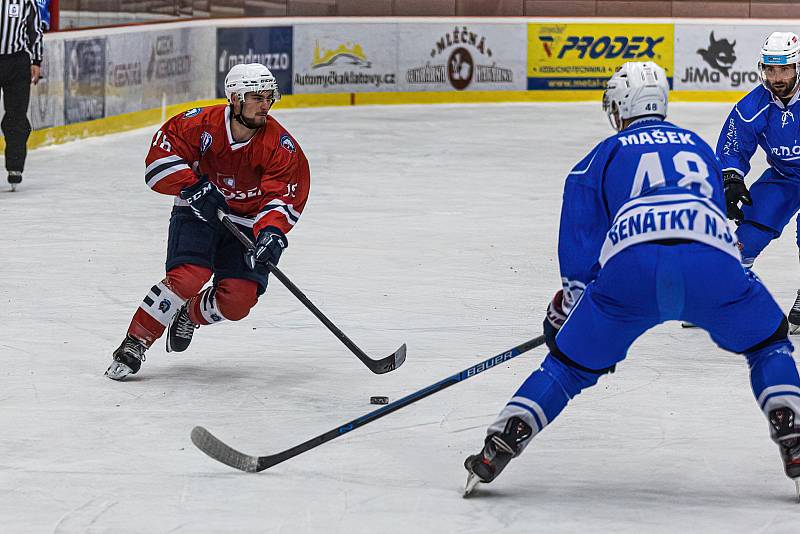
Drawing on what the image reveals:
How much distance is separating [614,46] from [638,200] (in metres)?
13.1

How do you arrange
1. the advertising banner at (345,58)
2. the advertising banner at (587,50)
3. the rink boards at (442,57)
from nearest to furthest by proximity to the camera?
the rink boards at (442,57) < the advertising banner at (345,58) < the advertising banner at (587,50)

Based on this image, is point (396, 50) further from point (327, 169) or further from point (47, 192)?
point (47, 192)

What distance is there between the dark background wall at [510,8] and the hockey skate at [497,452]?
37.0 feet

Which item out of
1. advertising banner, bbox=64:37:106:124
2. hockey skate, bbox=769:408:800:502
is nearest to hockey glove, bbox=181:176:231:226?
hockey skate, bbox=769:408:800:502

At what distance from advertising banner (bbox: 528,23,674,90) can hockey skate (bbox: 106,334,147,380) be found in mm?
11641

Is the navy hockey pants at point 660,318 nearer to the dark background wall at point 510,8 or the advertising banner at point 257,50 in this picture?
the advertising banner at point 257,50

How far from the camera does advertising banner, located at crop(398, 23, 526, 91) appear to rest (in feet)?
50.7

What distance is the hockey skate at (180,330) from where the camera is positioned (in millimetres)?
4883

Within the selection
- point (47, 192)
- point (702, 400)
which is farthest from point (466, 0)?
point (702, 400)

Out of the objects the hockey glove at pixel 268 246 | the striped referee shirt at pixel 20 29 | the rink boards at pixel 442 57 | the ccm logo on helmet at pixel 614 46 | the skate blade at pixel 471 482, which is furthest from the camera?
the ccm logo on helmet at pixel 614 46

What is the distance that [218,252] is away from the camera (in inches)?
191

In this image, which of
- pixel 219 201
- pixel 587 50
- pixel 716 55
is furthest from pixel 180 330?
pixel 716 55

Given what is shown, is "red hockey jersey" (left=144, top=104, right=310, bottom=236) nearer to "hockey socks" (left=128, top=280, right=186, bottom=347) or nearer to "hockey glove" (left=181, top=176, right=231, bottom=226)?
"hockey glove" (left=181, top=176, right=231, bottom=226)

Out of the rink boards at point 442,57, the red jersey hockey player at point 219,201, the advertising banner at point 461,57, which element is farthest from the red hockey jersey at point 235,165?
the advertising banner at point 461,57
